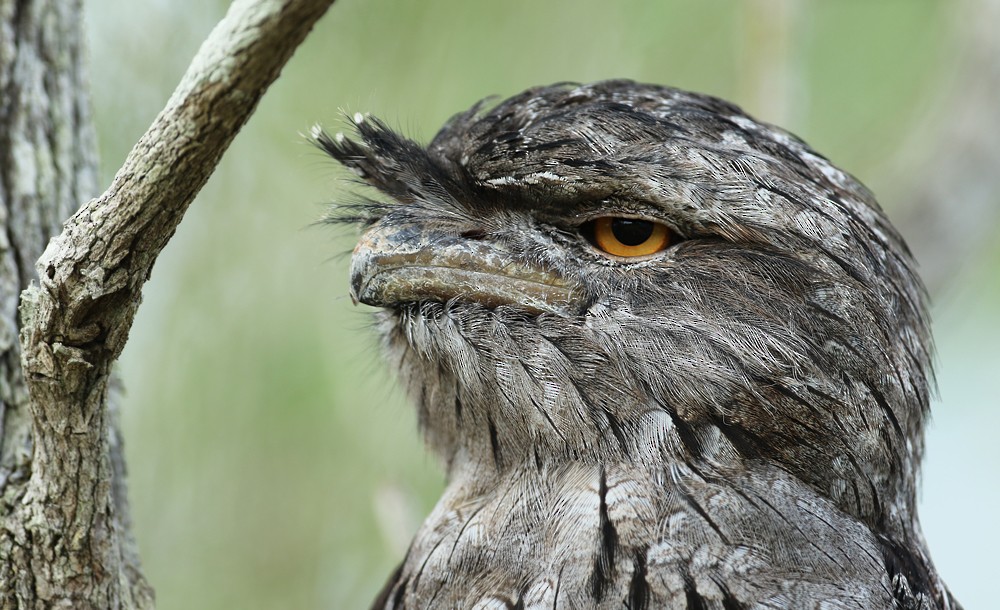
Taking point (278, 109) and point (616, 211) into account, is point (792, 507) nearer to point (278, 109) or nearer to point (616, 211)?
point (616, 211)

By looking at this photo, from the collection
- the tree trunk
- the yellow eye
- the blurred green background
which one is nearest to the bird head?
the yellow eye

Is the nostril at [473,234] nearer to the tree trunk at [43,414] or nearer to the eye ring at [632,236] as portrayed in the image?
the eye ring at [632,236]

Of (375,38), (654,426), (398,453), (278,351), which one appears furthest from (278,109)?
(654,426)

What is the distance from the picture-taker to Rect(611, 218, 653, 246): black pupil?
2.45 metres

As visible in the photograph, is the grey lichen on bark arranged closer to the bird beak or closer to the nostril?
the bird beak

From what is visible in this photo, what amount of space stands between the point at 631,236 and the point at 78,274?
138 centimetres

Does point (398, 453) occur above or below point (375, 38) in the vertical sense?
below

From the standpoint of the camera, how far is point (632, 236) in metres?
2.47

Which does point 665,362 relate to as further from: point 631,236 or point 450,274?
point 450,274

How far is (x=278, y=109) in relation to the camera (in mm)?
5512

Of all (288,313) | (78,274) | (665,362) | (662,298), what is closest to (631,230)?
(662,298)

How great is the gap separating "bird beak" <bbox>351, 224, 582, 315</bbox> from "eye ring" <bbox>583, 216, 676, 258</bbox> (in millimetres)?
160

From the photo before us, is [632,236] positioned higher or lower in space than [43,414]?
higher

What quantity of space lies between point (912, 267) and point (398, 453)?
342 centimetres
